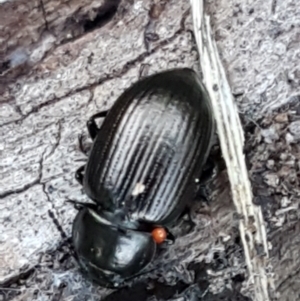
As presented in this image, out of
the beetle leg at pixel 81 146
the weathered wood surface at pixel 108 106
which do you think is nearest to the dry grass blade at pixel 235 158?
the weathered wood surface at pixel 108 106

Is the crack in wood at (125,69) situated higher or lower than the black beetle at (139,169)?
higher

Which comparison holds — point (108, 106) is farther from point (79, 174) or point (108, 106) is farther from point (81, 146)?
point (79, 174)

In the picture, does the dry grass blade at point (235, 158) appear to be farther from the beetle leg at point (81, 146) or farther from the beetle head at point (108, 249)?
the beetle leg at point (81, 146)

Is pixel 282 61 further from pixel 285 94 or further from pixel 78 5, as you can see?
pixel 78 5

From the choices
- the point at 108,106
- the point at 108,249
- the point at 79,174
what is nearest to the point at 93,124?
the point at 108,106

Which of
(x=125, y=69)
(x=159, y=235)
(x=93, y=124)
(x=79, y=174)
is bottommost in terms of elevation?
(x=159, y=235)

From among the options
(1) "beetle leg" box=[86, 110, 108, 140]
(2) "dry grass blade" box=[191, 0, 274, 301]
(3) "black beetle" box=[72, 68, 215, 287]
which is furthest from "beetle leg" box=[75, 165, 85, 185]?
(2) "dry grass blade" box=[191, 0, 274, 301]

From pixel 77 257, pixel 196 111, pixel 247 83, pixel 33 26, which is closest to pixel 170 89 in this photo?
pixel 196 111
